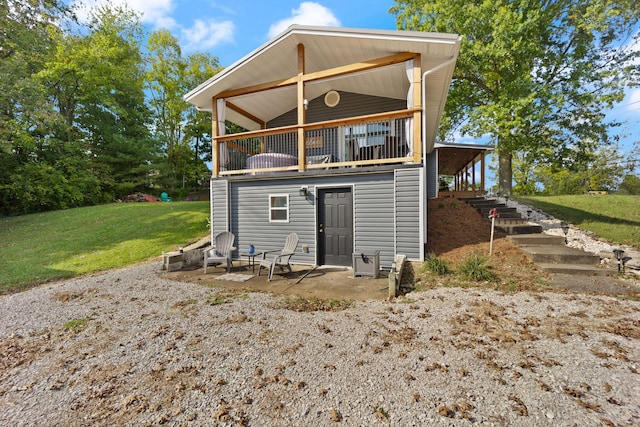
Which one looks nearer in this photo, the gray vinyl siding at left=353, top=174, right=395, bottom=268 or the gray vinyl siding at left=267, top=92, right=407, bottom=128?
the gray vinyl siding at left=353, top=174, right=395, bottom=268

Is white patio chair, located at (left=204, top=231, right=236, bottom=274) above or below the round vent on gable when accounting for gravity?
below

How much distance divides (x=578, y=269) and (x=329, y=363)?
573 centimetres

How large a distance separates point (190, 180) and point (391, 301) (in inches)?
946

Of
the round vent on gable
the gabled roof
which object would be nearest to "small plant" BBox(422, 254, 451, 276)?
the gabled roof

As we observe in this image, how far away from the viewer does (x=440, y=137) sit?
56.0 ft

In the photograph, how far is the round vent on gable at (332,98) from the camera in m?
9.10

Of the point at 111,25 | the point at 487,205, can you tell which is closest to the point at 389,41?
the point at 487,205

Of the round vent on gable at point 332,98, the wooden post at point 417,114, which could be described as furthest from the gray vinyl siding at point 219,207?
the wooden post at point 417,114

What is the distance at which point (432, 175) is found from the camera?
12.8 meters

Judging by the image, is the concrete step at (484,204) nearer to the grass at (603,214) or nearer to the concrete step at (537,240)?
the grass at (603,214)

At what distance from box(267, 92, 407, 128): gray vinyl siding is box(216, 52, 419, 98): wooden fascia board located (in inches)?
75.2

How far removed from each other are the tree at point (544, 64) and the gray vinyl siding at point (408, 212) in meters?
7.32

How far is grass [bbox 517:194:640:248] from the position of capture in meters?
7.31

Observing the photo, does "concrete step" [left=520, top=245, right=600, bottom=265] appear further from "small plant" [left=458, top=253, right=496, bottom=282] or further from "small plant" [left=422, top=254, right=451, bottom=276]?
"small plant" [left=422, top=254, right=451, bottom=276]
